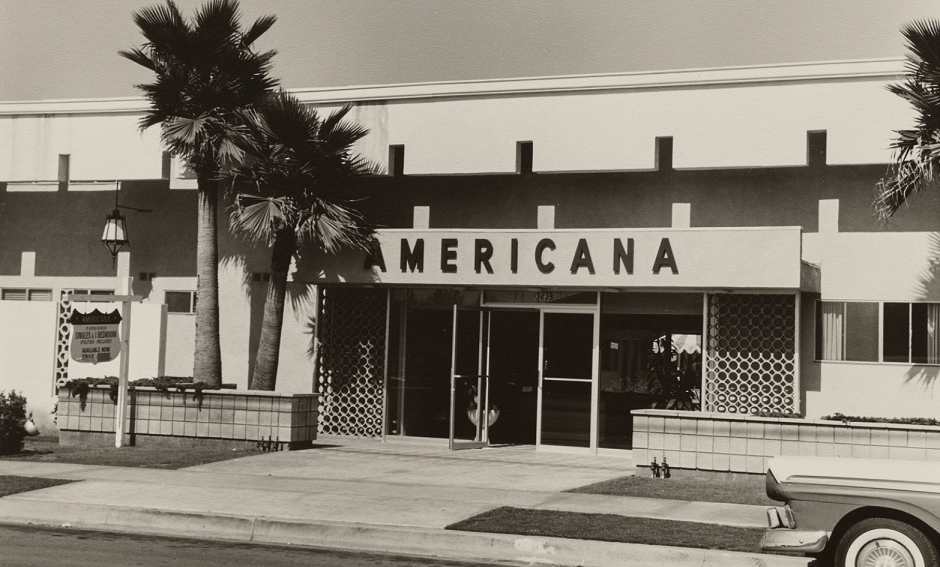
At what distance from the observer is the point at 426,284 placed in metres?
19.8

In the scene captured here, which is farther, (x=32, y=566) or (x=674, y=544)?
(x=674, y=544)

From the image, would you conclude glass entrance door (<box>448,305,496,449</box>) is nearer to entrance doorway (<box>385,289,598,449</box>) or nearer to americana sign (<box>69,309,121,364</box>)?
entrance doorway (<box>385,289,598,449</box>)

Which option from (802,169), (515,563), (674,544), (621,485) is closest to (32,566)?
(515,563)

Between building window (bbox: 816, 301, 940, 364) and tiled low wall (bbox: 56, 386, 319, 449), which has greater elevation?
building window (bbox: 816, 301, 940, 364)

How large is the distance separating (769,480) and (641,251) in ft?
30.9

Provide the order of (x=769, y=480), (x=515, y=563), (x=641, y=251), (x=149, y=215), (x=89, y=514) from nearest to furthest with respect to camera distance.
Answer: (x=769, y=480) → (x=515, y=563) → (x=89, y=514) → (x=641, y=251) → (x=149, y=215)

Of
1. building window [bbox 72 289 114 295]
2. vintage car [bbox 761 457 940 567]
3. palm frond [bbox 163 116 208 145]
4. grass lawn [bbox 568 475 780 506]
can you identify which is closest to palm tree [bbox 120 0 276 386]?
palm frond [bbox 163 116 208 145]

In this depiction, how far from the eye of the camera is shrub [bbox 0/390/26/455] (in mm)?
17609

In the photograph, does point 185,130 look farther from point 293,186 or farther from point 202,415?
point 202,415

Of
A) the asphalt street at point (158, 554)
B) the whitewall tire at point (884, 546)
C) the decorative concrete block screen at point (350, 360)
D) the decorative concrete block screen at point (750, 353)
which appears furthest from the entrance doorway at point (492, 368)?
the whitewall tire at point (884, 546)

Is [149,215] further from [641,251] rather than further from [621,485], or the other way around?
[621,485]

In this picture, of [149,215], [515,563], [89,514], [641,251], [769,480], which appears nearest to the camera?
[769,480]

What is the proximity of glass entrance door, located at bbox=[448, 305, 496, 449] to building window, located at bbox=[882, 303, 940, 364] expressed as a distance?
6758 millimetres

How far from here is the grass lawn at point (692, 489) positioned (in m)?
13.7
